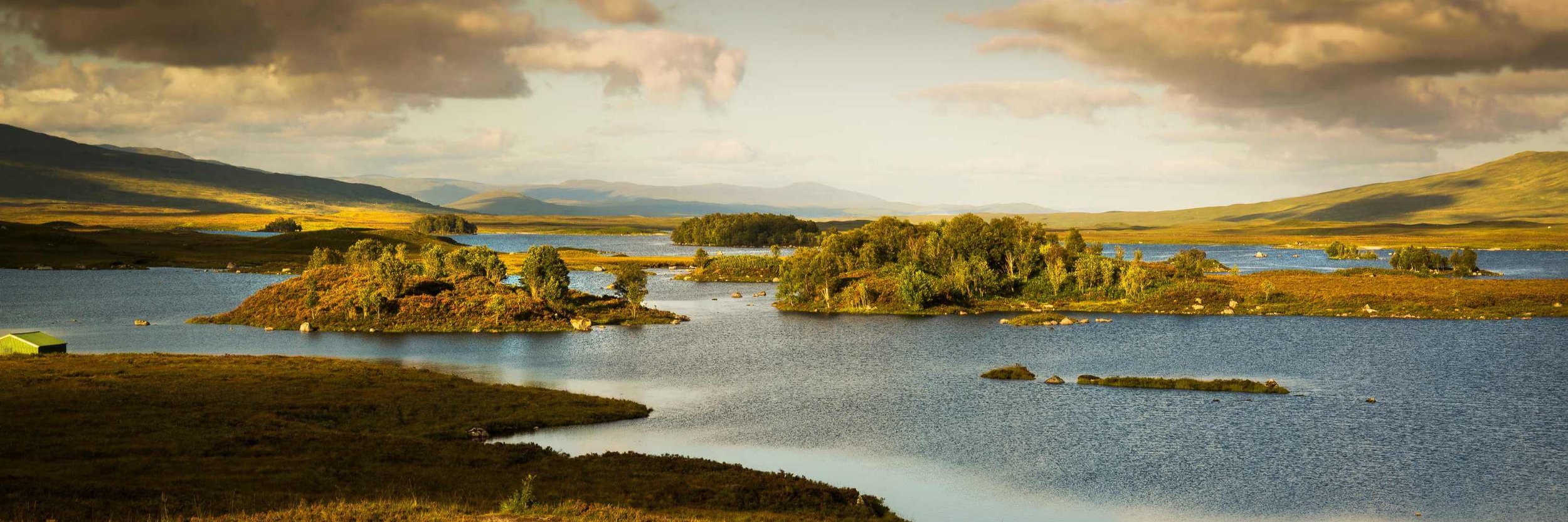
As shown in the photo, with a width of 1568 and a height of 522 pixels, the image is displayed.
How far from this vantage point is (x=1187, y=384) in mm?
79000

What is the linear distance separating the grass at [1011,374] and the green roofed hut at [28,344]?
80.3 m

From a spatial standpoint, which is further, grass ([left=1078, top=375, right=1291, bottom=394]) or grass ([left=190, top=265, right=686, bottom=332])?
grass ([left=190, top=265, right=686, bottom=332])

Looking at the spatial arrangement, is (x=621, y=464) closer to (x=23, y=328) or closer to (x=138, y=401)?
(x=138, y=401)

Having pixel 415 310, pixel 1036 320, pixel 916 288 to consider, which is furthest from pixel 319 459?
pixel 916 288

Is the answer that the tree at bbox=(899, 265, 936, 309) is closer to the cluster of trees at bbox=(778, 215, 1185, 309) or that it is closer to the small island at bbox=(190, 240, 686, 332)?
the cluster of trees at bbox=(778, 215, 1185, 309)

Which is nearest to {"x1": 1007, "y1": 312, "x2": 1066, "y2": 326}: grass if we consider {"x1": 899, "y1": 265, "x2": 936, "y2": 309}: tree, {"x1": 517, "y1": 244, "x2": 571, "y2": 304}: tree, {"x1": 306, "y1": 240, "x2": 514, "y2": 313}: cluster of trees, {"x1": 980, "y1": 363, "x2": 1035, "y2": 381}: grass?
{"x1": 899, "y1": 265, "x2": 936, "y2": 309}: tree

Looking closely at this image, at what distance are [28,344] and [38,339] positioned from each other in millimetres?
1765

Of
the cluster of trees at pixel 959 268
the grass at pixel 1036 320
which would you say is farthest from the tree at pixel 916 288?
the grass at pixel 1036 320

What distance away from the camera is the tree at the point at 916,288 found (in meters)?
146

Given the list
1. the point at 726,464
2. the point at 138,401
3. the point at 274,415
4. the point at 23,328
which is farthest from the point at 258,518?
the point at 23,328

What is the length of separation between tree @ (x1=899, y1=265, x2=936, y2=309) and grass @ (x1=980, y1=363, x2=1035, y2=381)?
59.2m

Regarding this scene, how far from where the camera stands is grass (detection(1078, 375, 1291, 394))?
7694 cm

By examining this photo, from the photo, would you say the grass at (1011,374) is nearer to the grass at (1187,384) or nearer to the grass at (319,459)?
the grass at (1187,384)

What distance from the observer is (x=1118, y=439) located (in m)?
59.9
